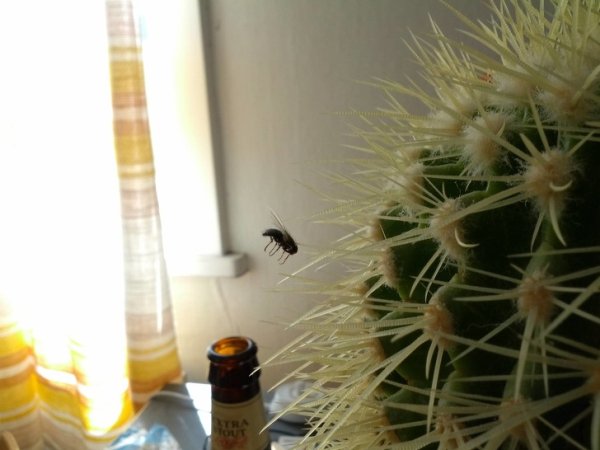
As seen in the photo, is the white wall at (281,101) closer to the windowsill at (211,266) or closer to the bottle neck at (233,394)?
the windowsill at (211,266)

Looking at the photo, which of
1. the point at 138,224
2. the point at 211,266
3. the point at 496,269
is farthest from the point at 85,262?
the point at 496,269

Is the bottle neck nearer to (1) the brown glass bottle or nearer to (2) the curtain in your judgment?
(1) the brown glass bottle

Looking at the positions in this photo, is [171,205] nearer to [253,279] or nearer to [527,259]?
[253,279]

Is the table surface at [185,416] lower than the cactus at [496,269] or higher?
lower

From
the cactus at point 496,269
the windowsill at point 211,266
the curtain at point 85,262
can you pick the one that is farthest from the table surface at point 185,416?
the cactus at point 496,269

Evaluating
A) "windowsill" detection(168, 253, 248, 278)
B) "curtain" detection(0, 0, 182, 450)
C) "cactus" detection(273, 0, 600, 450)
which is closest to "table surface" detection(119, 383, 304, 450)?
"curtain" detection(0, 0, 182, 450)

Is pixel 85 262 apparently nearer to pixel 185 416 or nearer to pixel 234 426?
pixel 185 416
